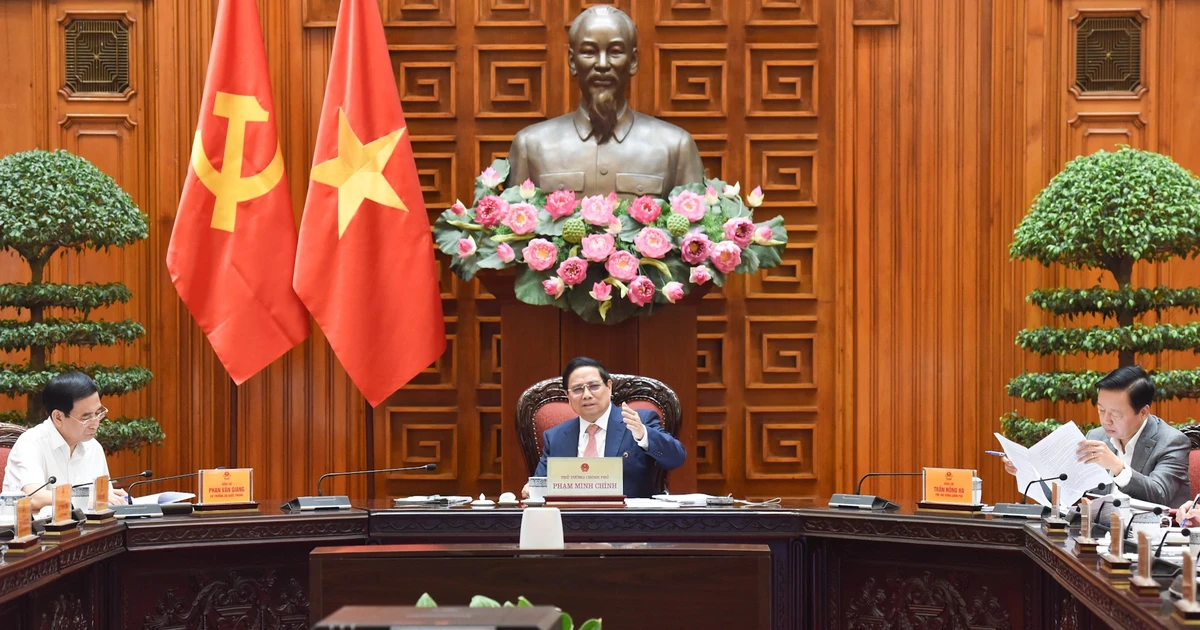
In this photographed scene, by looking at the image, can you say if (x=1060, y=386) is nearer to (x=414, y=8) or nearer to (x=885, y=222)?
(x=885, y=222)

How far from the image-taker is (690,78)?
5.52 m

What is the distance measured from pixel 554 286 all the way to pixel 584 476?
107 cm

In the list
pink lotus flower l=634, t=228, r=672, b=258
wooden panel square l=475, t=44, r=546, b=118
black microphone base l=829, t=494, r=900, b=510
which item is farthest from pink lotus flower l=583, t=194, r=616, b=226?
black microphone base l=829, t=494, r=900, b=510

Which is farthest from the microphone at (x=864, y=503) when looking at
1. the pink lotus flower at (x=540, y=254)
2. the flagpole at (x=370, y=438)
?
the flagpole at (x=370, y=438)

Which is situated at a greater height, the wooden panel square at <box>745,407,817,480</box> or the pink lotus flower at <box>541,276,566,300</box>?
the pink lotus flower at <box>541,276,566,300</box>

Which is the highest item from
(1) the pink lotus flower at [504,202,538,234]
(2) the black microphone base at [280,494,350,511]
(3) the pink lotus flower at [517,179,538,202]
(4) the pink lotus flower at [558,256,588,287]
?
(3) the pink lotus flower at [517,179,538,202]

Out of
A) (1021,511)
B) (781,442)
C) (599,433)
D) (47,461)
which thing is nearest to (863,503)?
(1021,511)

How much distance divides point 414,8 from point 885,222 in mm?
2247

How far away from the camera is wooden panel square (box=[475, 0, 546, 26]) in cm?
554

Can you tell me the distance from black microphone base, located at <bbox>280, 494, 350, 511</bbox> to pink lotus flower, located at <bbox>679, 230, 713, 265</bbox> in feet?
5.05

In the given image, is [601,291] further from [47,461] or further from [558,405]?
[47,461]

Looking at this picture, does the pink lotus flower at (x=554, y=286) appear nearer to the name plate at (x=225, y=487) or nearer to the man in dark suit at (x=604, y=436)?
the man in dark suit at (x=604, y=436)

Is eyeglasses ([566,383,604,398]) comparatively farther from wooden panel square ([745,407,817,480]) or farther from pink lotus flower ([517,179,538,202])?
wooden panel square ([745,407,817,480])

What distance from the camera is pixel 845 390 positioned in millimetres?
5539
